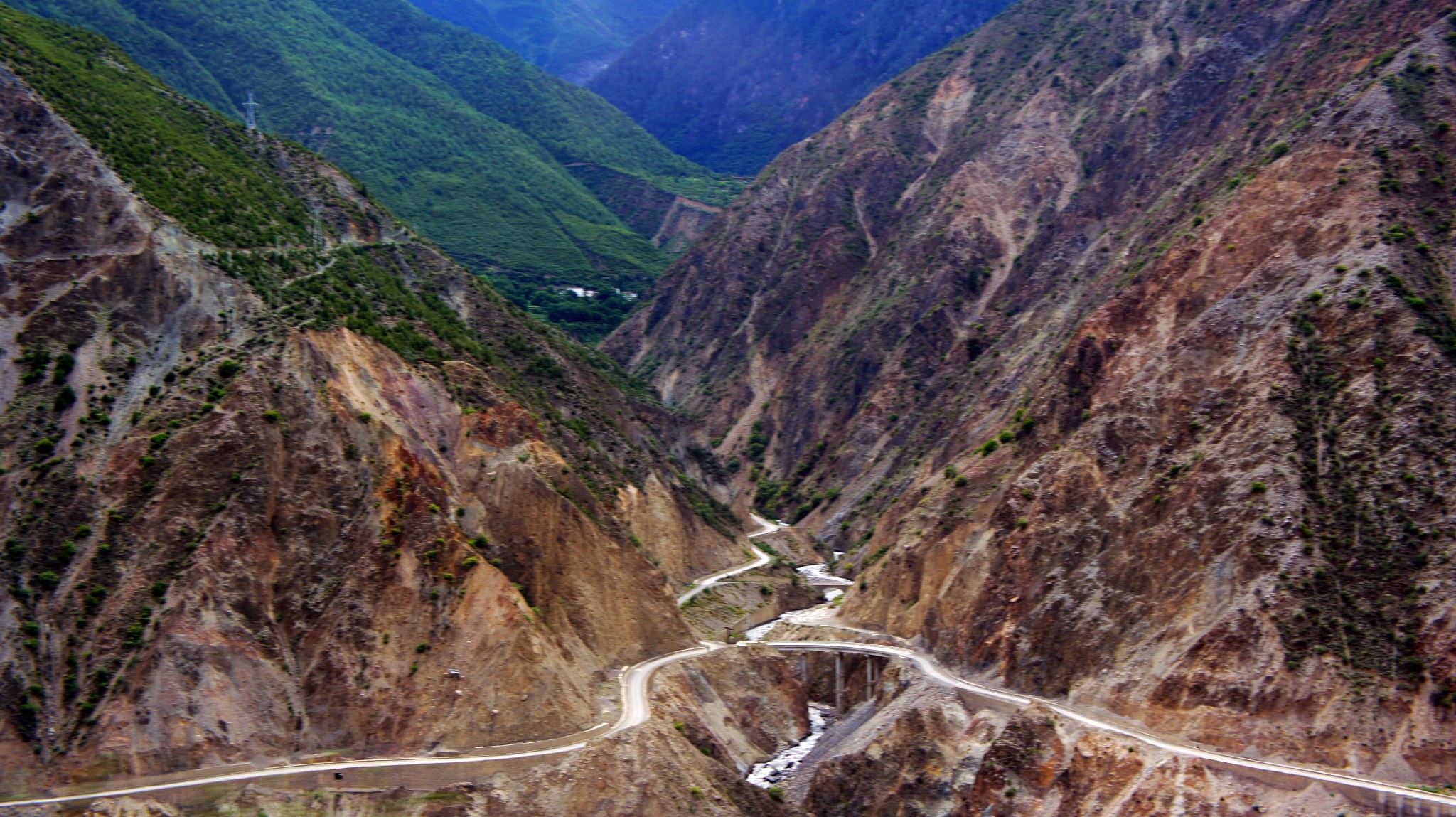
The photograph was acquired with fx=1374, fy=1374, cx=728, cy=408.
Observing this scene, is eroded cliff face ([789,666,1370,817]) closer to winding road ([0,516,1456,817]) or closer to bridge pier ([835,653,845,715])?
winding road ([0,516,1456,817])

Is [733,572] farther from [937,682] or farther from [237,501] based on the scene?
[237,501]

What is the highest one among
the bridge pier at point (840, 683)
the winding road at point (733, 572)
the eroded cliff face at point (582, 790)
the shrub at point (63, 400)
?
the shrub at point (63, 400)

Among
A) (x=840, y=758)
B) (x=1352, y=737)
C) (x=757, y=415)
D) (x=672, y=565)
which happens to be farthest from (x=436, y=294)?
(x=1352, y=737)

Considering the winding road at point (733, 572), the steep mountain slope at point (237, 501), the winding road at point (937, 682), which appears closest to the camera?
the winding road at point (937, 682)

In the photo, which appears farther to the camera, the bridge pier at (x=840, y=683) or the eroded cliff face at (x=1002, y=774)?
the bridge pier at (x=840, y=683)

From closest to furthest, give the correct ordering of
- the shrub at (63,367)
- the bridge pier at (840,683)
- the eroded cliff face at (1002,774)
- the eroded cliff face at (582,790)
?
the eroded cliff face at (582,790) → the eroded cliff face at (1002,774) → the shrub at (63,367) → the bridge pier at (840,683)

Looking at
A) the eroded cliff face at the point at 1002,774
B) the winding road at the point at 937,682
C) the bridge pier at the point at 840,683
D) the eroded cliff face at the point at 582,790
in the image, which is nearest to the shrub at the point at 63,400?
the winding road at the point at 937,682

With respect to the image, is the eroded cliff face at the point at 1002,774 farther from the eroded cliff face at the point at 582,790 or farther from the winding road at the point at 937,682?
the eroded cliff face at the point at 582,790
